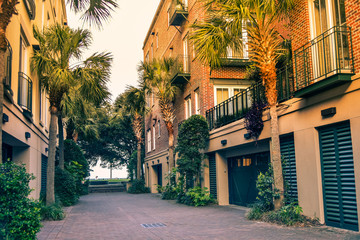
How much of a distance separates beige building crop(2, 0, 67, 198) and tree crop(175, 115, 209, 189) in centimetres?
633

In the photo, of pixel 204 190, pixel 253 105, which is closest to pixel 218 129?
pixel 204 190

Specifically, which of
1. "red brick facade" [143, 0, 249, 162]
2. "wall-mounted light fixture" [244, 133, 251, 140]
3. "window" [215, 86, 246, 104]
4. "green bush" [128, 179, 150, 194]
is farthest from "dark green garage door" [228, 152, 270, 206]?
"green bush" [128, 179, 150, 194]

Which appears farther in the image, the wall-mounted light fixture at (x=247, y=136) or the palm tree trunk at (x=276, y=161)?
the wall-mounted light fixture at (x=247, y=136)

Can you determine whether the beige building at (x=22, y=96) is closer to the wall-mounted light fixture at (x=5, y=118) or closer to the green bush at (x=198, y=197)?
the wall-mounted light fixture at (x=5, y=118)

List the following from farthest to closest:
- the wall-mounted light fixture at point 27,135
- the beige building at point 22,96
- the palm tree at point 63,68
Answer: the palm tree at point 63,68 → the wall-mounted light fixture at point 27,135 → the beige building at point 22,96

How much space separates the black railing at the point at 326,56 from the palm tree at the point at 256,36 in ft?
2.75

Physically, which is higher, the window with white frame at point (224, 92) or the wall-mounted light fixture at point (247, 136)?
the window with white frame at point (224, 92)

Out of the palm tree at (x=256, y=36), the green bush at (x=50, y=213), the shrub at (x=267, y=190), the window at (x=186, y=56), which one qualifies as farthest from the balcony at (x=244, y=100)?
the green bush at (x=50, y=213)

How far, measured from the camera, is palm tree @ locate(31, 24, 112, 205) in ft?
42.4

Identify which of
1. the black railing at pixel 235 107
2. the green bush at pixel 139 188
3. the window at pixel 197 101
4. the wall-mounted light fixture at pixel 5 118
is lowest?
the green bush at pixel 139 188

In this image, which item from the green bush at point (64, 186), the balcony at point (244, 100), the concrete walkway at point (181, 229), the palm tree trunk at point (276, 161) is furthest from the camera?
the green bush at point (64, 186)

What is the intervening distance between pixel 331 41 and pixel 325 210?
4.16 metres

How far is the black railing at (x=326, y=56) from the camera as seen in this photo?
8.53m

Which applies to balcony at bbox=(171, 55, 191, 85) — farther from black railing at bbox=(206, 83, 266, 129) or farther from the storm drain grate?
the storm drain grate
